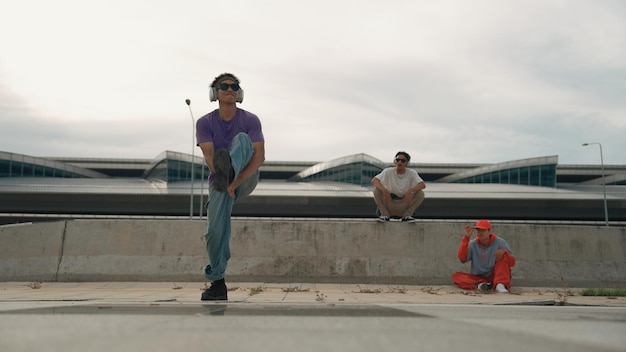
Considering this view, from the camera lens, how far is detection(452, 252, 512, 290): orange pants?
20.9 feet

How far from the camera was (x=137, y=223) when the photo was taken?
7977 mm

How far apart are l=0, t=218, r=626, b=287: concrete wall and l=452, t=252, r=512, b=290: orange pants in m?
0.82

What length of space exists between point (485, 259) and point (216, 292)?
3.88 metres

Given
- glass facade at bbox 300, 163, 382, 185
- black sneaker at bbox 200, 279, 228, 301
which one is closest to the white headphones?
black sneaker at bbox 200, 279, 228, 301

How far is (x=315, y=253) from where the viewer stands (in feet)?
25.3

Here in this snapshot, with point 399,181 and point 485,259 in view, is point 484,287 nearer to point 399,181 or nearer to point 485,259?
point 485,259

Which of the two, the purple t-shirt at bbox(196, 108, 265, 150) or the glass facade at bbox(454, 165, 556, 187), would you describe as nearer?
the purple t-shirt at bbox(196, 108, 265, 150)

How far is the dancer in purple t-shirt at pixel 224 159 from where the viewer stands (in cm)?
426

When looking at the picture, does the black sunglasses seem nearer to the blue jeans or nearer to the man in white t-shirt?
the blue jeans

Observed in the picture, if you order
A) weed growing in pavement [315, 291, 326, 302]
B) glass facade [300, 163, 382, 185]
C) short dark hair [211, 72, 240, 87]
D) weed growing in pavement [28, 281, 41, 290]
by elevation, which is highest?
glass facade [300, 163, 382, 185]

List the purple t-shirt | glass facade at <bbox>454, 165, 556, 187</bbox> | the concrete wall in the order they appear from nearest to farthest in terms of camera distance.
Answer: the purple t-shirt, the concrete wall, glass facade at <bbox>454, 165, 556, 187</bbox>

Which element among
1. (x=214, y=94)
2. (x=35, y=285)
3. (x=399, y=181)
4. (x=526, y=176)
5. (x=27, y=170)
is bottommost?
(x=35, y=285)

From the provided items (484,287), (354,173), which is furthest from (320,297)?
(354,173)

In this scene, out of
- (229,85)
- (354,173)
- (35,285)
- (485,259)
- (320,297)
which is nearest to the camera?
(229,85)
